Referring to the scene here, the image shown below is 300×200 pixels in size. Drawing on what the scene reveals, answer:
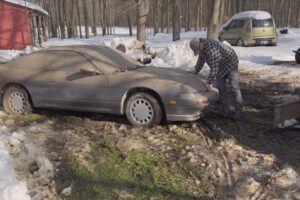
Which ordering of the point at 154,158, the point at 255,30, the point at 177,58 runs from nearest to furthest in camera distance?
the point at 154,158 → the point at 177,58 → the point at 255,30

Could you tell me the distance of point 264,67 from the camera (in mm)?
14656

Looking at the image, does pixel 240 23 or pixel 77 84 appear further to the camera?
pixel 240 23

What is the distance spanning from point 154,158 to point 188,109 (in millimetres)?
1409

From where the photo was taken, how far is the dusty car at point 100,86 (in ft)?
23.0

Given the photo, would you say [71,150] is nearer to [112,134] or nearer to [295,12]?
[112,134]

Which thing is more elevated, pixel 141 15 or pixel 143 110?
pixel 141 15

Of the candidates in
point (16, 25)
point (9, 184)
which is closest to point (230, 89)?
point (9, 184)

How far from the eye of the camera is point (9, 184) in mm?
4809

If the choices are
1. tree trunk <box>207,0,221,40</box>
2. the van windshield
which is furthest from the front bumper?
the van windshield

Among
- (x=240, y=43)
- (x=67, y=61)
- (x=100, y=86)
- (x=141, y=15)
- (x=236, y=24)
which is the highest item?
(x=141, y=15)

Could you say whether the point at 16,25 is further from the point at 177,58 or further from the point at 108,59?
the point at 108,59

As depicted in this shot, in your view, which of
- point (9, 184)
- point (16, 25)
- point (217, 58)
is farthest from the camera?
point (16, 25)

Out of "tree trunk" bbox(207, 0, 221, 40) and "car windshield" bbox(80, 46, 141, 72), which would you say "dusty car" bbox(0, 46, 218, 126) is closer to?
"car windshield" bbox(80, 46, 141, 72)

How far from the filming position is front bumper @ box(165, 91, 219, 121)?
689 cm
